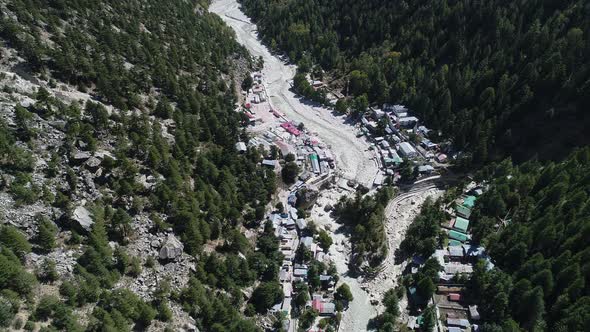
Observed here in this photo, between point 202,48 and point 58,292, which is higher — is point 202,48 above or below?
above


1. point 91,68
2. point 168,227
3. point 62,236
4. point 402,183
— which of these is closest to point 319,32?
point 402,183

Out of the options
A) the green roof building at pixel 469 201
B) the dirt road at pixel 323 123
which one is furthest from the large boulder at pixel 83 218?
the green roof building at pixel 469 201

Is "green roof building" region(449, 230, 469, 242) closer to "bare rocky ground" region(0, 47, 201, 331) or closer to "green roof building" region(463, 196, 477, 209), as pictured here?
"green roof building" region(463, 196, 477, 209)

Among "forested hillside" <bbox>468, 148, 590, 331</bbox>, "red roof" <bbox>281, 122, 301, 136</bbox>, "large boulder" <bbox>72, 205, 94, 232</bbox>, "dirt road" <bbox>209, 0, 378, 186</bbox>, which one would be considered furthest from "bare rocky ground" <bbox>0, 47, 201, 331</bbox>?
"dirt road" <bbox>209, 0, 378, 186</bbox>

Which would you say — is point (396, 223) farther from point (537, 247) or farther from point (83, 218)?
point (83, 218)

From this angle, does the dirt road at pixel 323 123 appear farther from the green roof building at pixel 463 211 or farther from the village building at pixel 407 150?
the green roof building at pixel 463 211

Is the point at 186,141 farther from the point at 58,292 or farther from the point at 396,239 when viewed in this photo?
the point at 396,239
